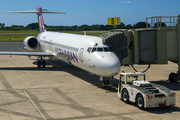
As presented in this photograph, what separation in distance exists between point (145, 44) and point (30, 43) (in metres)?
16.3

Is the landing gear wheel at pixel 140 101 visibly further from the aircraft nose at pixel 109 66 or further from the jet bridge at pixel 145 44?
the jet bridge at pixel 145 44

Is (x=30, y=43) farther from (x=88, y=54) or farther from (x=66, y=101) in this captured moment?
(x=66, y=101)

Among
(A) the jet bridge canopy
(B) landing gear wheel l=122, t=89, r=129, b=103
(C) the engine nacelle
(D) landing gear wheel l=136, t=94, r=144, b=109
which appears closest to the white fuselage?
(A) the jet bridge canopy

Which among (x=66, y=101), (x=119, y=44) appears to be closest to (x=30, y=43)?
(x=119, y=44)

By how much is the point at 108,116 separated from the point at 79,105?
7.18 feet

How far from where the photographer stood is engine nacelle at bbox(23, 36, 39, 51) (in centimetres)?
2897

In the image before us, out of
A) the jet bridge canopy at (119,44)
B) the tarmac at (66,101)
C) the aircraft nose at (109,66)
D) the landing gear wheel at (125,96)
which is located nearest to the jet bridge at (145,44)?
the jet bridge canopy at (119,44)

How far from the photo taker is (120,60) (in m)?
16.6

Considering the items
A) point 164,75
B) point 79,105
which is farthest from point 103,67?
point 164,75

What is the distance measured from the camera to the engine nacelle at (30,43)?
2897cm

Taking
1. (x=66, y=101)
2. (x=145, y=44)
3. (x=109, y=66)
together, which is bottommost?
(x=66, y=101)

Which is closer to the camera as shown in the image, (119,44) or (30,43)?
(119,44)

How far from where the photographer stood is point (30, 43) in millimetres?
29312

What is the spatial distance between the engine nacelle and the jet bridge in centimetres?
1392
